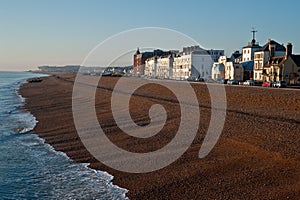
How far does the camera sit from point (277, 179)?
8.80m

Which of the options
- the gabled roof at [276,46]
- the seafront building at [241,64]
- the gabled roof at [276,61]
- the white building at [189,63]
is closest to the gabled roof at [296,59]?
the seafront building at [241,64]

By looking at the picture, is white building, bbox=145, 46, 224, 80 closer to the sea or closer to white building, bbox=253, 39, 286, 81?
white building, bbox=253, 39, 286, 81

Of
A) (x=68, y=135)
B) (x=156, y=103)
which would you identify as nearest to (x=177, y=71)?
(x=156, y=103)

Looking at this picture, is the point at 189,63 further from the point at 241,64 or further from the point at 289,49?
the point at 289,49

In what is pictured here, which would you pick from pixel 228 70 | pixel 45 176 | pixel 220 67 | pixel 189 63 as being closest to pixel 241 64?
pixel 228 70

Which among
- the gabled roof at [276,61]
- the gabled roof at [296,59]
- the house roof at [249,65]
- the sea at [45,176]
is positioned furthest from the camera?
the house roof at [249,65]

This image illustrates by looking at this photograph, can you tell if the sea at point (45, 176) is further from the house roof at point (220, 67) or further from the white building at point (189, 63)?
the white building at point (189, 63)

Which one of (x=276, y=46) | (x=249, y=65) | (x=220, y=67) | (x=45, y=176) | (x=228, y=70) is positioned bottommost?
(x=45, y=176)

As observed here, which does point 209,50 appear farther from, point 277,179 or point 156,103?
point 277,179

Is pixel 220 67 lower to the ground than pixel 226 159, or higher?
higher

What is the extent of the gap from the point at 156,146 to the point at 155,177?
3.30 m

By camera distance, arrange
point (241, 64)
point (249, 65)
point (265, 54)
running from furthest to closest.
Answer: point (241, 64)
point (249, 65)
point (265, 54)

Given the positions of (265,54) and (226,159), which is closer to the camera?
(226,159)

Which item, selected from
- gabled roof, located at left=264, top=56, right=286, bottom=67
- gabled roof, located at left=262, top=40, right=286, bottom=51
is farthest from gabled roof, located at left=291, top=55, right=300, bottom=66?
gabled roof, located at left=262, top=40, right=286, bottom=51
